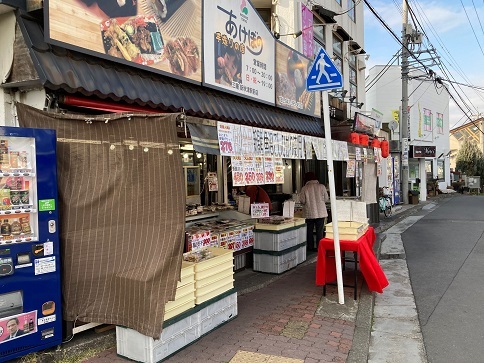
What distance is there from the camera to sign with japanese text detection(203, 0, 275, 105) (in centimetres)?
710

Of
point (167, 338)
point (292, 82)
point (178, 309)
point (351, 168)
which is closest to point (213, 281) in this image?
point (178, 309)

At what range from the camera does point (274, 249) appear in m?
7.81

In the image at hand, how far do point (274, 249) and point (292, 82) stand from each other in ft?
15.6

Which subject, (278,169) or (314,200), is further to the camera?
(314,200)

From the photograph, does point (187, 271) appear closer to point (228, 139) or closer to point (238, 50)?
point (228, 139)

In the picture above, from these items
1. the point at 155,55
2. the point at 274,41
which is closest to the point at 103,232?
the point at 155,55

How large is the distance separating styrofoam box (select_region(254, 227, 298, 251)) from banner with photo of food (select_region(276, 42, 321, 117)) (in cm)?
337

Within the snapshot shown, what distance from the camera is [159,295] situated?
3.98 meters

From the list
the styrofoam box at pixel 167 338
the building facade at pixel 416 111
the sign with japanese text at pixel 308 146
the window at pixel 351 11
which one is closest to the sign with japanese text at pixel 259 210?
the sign with japanese text at pixel 308 146

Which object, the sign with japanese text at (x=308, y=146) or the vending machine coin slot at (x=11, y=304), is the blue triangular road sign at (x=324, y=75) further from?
the vending machine coin slot at (x=11, y=304)

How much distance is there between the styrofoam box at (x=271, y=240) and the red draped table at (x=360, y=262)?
1259mm

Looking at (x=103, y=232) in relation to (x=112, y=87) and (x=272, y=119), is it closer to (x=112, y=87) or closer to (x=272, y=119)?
(x=112, y=87)

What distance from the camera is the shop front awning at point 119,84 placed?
14.2ft

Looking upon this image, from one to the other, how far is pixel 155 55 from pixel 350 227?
4256 millimetres
